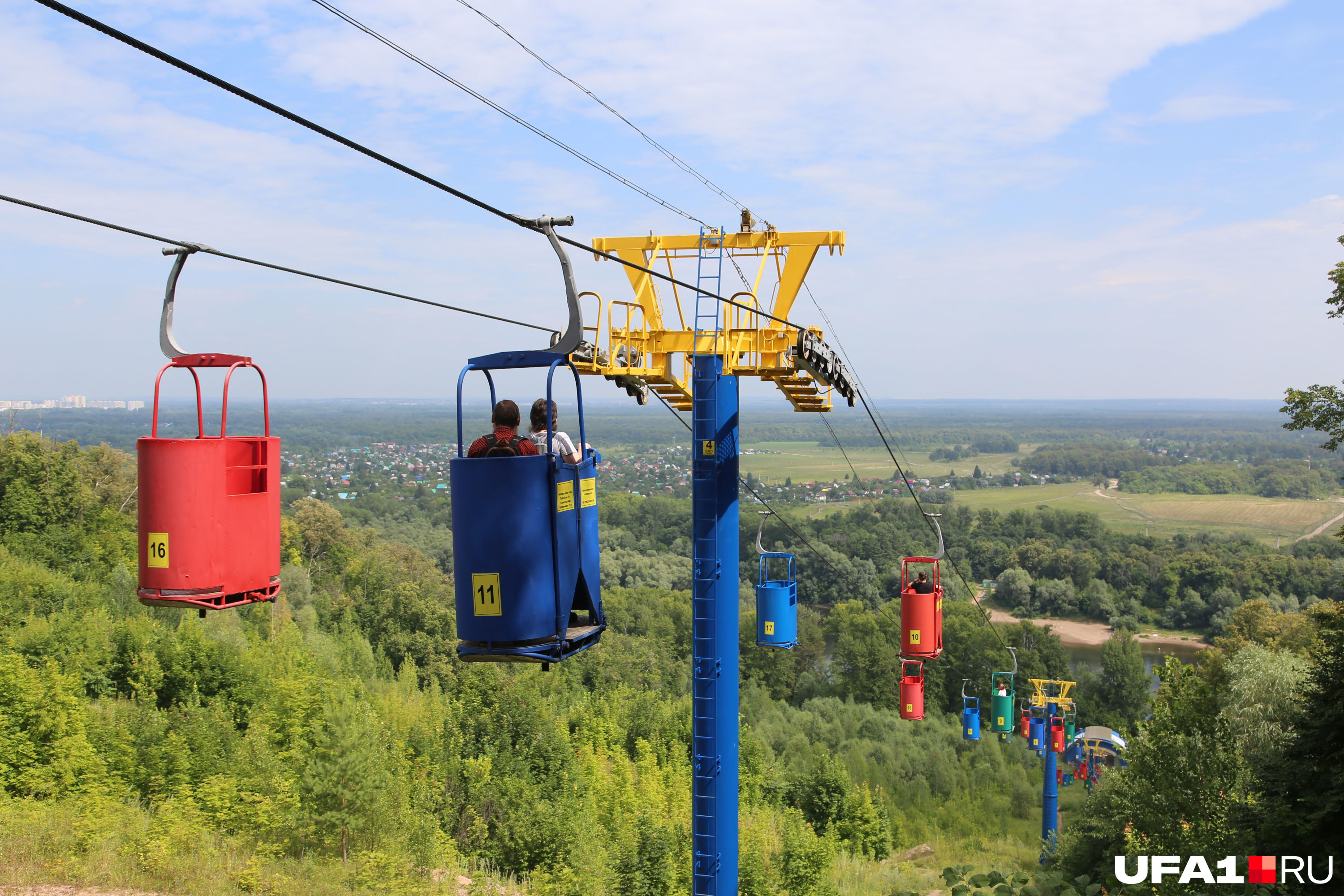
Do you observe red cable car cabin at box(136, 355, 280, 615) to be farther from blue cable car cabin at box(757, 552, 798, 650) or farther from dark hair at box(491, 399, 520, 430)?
blue cable car cabin at box(757, 552, 798, 650)

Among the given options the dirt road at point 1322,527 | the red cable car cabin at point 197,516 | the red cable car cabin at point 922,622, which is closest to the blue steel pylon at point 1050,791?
the red cable car cabin at point 922,622

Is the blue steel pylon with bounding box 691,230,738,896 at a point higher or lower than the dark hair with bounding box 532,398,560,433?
lower

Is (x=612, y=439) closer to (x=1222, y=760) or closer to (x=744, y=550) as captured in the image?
(x=744, y=550)

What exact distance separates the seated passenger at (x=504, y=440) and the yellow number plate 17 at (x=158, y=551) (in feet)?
6.74

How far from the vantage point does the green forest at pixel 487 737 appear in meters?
17.9

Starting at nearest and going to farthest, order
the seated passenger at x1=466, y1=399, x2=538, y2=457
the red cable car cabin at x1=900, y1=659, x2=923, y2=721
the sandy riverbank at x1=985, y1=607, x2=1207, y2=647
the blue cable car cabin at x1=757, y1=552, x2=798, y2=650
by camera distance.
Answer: the seated passenger at x1=466, y1=399, x2=538, y2=457
the blue cable car cabin at x1=757, y1=552, x2=798, y2=650
the red cable car cabin at x1=900, y1=659, x2=923, y2=721
the sandy riverbank at x1=985, y1=607, x2=1207, y2=647

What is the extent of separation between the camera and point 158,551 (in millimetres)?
5762

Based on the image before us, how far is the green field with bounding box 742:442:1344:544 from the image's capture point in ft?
400

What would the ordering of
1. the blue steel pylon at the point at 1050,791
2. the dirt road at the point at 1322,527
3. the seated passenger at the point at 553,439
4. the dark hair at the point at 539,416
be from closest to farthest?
the seated passenger at the point at 553,439 < the dark hair at the point at 539,416 < the blue steel pylon at the point at 1050,791 < the dirt road at the point at 1322,527

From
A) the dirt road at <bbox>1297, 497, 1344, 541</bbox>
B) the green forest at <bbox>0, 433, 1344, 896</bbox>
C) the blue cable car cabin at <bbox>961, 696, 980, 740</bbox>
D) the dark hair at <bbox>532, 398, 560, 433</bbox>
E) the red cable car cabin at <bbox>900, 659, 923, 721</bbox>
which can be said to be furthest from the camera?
the dirt road at <bbox>1297, 497, 1344, 541</bbox>

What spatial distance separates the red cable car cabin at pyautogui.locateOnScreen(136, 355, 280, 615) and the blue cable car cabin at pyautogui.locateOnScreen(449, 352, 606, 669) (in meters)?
1.30

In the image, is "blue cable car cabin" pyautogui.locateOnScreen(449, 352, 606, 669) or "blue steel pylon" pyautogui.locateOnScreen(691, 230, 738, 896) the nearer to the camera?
"blue cable car cabin" pyautogui.locateOnScreen(449, 352, 606, 669)

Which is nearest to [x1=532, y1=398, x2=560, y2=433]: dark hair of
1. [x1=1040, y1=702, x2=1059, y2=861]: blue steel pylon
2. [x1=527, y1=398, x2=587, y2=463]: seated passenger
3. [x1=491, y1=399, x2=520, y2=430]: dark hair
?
[x1=527, y1=398, x2=587, y2=463]: seated passenger

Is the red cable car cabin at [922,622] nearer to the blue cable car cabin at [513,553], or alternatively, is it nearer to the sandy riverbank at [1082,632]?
the blue cable car cabin at [513,553]
